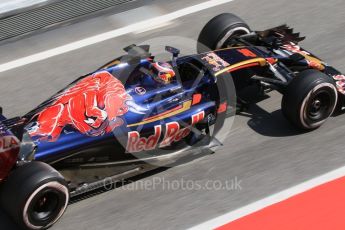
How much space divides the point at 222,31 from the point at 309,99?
1.99 m

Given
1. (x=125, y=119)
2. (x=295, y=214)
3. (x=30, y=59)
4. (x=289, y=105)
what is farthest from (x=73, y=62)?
(x=295, y=214)

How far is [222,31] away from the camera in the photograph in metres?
9.57

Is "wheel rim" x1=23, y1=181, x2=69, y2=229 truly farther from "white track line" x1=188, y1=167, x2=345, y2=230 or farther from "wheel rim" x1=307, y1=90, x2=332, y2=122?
"wheel rim" x1=307, y1=90, x2=332, y2=122

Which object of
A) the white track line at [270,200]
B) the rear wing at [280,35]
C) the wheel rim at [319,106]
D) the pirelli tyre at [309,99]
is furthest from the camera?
the rear wing at [280,35]

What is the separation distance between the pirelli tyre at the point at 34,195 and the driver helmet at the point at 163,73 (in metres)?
1.95

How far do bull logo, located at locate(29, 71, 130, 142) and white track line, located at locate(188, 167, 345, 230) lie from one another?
1.61 m

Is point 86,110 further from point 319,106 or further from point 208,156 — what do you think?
point 319,106

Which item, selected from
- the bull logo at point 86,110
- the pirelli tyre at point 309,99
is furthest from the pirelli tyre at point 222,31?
the bull logo at point 86,110

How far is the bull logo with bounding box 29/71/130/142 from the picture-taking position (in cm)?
750

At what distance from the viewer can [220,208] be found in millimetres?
7457

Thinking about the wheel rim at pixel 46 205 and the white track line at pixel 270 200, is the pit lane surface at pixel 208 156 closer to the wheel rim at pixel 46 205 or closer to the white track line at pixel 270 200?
the white track line at pixel 270 200

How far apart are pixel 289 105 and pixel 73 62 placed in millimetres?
4170

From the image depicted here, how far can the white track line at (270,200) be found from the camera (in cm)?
726

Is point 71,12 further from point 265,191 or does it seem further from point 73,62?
point 265,191
